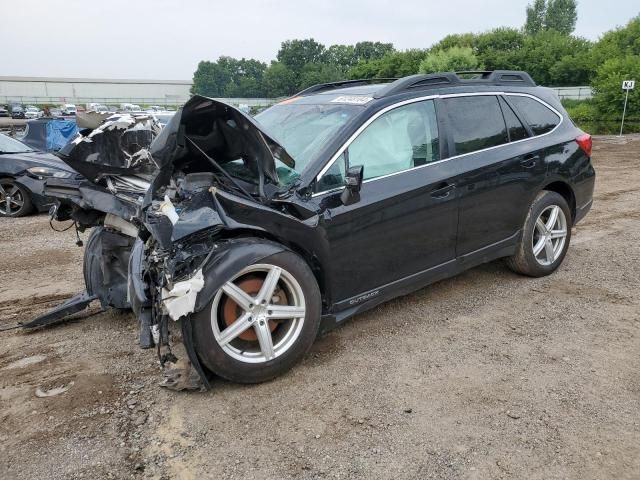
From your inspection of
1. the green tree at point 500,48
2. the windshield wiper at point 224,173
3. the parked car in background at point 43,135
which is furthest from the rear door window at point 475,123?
the green tree at point 500,48

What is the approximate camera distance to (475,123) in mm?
4238

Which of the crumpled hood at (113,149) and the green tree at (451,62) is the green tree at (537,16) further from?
the crumpled hood at (113,149)

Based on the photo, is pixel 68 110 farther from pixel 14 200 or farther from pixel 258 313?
pixel 258 313

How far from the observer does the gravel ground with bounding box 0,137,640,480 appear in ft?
8.43

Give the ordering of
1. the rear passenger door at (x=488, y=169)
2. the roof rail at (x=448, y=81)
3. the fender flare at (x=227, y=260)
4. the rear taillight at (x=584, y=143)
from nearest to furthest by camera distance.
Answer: the fender flare at (x=227, y=260)
the roof rail at (x=448, y=81)
the rear passenger door at (x=488, y=169)
the rear taillight at (x=584, y=143)

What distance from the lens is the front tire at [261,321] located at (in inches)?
118

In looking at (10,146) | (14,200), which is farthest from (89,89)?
(14,200)

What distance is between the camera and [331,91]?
177 inches

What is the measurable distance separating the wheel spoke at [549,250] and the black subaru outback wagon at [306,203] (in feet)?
0.09

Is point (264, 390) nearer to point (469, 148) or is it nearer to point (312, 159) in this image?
point (312, 159)

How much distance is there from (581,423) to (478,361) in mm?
792

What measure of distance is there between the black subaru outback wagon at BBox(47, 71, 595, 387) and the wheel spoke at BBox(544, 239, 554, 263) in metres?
0.03

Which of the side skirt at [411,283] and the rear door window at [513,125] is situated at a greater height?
the rear door window at [513,125]

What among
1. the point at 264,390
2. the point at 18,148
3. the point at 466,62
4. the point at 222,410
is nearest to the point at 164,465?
the point at 222,410
